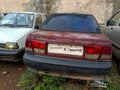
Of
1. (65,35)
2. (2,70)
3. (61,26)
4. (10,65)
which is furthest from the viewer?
(10,65)

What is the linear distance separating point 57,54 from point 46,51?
0.21 metres

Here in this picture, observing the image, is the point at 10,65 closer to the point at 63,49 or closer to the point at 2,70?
the point at 2,70

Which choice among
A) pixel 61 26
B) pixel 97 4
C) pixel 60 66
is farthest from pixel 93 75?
pixel 97 4

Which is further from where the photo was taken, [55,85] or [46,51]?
[55,85]

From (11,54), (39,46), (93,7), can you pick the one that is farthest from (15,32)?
(93,7)

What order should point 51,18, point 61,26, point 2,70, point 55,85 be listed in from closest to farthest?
point 55,85 < point 61,26 < point 51,18 < point 2,70

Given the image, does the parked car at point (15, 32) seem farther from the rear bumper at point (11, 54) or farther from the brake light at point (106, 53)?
the brake light at point (106, 53)

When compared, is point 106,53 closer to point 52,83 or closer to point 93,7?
point 52,83

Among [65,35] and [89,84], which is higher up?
[65,35]

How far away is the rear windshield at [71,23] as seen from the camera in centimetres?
459

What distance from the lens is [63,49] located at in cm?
374

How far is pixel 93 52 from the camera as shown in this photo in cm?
366

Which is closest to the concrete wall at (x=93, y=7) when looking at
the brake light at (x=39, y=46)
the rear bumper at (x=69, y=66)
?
the brake light at (x=39, y=46)

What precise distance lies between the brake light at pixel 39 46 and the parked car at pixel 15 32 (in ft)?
4.39
